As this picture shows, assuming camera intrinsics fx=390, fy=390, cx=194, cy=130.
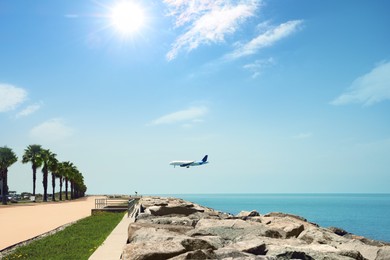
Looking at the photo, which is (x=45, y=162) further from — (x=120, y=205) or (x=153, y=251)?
(x=153, y=251)

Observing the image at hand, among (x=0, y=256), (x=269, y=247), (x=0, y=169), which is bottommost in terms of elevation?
(x=0, y=256)

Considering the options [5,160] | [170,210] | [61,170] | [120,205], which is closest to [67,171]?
[61,170]

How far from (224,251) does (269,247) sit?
105 centimetres

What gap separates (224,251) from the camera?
20.1ft

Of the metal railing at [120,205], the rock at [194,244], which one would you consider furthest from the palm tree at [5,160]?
the rock at [194,244]

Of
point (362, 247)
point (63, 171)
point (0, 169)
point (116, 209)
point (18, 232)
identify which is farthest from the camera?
point (63, 171)

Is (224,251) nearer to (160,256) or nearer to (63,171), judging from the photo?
(160,256)

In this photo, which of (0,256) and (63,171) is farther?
(63,171)

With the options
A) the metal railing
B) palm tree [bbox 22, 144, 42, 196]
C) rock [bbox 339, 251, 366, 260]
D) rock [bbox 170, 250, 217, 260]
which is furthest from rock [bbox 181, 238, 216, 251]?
palm tree [bbox 22, 144, 42, 196]

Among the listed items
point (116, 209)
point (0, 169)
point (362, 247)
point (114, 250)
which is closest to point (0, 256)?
point (114, 250)

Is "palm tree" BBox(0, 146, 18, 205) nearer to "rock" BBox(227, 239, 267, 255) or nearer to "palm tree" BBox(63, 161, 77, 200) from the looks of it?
"palm tree" BBox(63, 161, 77, 200)

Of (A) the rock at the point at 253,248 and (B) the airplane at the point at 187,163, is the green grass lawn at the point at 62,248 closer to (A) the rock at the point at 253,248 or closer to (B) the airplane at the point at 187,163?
(A) the rock at the point at 253,248

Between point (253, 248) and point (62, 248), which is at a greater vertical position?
point (253, 248)

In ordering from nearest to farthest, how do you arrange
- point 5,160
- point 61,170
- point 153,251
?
1. point 153,251
2. point 5,160
3. point 61,170
